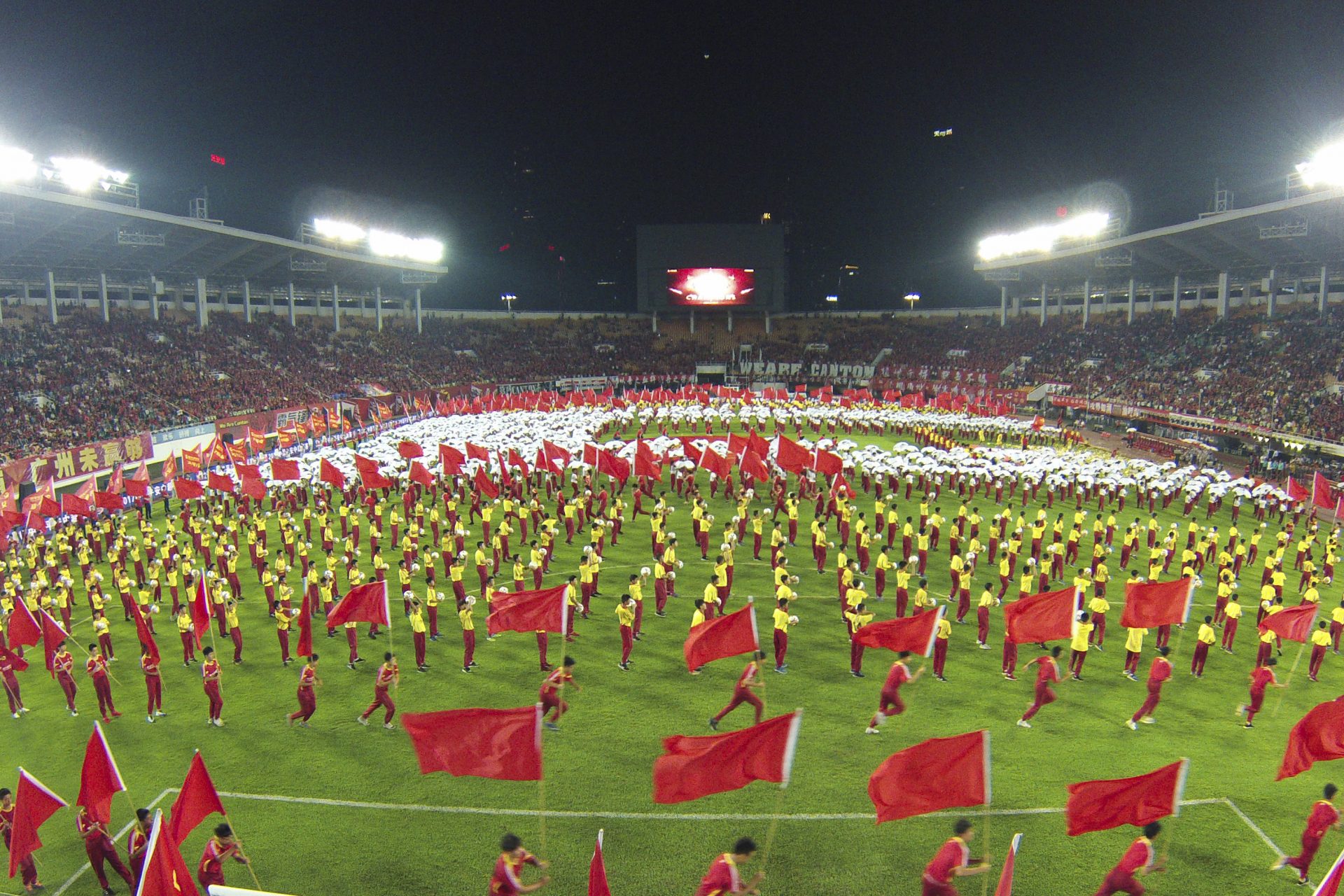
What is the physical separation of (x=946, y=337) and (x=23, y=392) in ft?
187

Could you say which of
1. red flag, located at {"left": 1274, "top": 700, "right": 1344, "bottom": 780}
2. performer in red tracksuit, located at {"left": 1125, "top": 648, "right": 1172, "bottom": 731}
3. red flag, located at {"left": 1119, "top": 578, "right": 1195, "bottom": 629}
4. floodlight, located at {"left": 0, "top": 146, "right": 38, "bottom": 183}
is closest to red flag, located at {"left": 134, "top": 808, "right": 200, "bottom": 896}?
red flag, located at {"left": 1274, "top": 700, "right": 1344, "bottom": 780}

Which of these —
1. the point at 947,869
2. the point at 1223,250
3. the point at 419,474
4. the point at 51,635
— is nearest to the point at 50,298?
the point at 419,474

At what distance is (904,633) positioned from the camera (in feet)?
33.4

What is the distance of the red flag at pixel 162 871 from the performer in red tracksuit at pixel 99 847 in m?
2.75

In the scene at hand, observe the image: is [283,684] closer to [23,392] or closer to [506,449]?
[506,449]

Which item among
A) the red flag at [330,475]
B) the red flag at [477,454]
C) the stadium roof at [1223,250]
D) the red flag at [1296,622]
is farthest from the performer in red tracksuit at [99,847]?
the stadium roof at [1223,250]

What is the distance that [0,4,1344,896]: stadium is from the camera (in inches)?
326

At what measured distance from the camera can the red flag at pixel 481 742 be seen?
6949 mm

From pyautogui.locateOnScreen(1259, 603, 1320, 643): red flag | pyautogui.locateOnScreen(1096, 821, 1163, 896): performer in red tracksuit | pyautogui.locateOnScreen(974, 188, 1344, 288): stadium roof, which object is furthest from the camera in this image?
pyautogui.locateOnScreen(974, 188, 1344, 288): stadium roof

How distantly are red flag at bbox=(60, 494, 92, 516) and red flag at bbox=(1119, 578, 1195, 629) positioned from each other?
22729mm

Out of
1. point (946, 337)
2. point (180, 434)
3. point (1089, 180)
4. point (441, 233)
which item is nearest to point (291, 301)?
point (441, 233)

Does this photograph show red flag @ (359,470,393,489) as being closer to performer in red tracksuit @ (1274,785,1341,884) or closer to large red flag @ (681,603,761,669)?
large red flag @ (681,603,761,669)

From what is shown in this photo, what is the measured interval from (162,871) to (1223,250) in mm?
49853

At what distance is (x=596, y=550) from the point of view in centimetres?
1864
